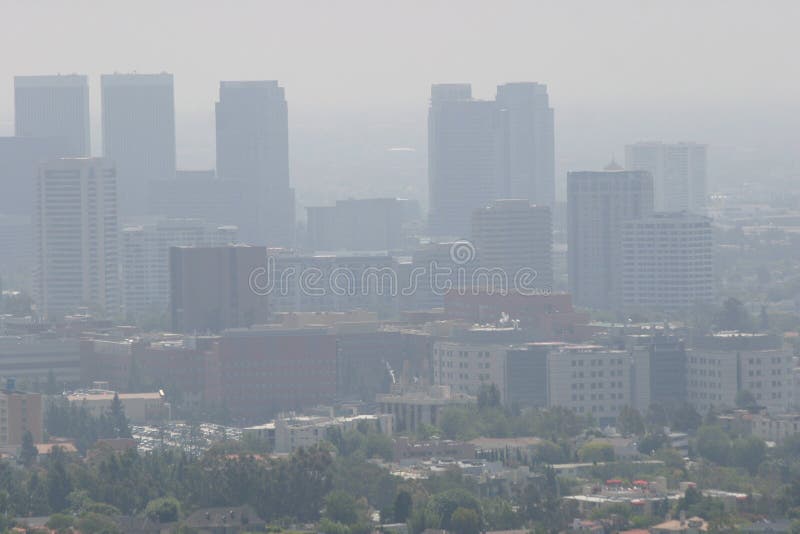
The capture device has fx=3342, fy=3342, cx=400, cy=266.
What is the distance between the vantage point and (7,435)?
74938mm

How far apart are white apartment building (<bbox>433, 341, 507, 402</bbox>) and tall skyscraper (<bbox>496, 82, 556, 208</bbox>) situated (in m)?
77.3

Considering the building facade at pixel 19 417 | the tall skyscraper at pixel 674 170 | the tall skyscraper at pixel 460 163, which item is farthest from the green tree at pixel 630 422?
the tall skyscraper at pixel 674 170

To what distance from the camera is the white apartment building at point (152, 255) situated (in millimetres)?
126500

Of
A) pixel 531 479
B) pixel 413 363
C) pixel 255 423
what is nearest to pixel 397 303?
pixel 413 363

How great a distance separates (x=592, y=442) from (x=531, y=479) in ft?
23.9

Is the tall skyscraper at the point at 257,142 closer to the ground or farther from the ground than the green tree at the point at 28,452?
farther from the ground

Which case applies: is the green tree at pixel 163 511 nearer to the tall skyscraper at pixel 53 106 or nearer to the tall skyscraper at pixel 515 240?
the tall skyscraper at pixel 515 240

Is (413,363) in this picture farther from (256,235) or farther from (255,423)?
(256,235)

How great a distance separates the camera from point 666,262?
120938mm

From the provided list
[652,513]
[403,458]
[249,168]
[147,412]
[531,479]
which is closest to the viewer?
[652,513]

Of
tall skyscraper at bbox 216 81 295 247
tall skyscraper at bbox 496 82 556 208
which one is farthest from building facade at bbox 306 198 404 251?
tall skyscraper at bbox 496 82 556 208

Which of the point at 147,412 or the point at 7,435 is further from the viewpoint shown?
the point at 147,412

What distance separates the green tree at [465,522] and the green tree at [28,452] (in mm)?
14421

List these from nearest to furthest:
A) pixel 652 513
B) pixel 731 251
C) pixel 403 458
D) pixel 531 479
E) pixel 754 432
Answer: pixel 652 513 → pixel 531 479 → pixel 403 458 → pixel 754 432 → pixel 731 251
